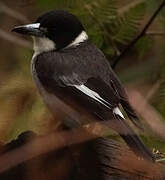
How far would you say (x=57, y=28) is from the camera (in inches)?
144

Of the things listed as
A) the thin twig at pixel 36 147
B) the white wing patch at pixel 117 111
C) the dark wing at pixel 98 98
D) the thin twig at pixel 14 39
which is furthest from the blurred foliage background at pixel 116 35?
the thin twig at pixel 36 147

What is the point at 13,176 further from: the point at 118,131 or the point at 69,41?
the point at 69,41

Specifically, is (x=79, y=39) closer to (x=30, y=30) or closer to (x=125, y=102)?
(x=30, y=30)

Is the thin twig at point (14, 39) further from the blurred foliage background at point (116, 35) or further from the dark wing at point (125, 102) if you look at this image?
the dark wing at point (125, 102)

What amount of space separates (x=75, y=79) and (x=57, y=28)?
1.61ft

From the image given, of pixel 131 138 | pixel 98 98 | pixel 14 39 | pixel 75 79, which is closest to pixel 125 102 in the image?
pixel 98 98

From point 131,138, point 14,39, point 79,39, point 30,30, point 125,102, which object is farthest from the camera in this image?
point 14,39

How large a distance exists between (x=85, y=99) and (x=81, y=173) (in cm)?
68

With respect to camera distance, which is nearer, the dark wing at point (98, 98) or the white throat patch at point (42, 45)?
the dark wing at point (98, 98)

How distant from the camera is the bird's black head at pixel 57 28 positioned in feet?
11.8

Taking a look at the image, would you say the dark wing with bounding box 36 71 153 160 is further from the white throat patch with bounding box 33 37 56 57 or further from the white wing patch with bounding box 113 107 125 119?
the white throat patch with bounding box 33 37 56 57

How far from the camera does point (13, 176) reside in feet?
7.72

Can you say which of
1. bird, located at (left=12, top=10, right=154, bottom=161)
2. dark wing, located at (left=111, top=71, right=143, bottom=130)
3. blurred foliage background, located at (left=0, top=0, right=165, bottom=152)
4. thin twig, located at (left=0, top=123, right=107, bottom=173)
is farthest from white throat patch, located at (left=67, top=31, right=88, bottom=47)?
thin twig, located at (left=0, top=123, right=107, bottom=173)

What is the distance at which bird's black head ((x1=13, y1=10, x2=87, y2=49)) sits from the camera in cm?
360
